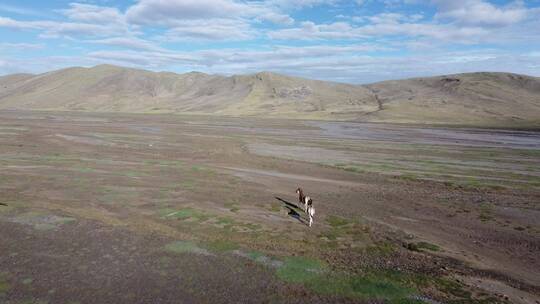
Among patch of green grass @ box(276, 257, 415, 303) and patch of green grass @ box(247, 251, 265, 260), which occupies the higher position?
patch of green grass @ box(247, 251, 265, 260)

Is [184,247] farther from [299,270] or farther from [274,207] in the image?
[274,207]

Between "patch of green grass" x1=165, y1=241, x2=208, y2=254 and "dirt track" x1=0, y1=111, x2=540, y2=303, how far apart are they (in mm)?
79

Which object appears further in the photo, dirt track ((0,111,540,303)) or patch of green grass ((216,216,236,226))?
patch of green grass ((216,216,236,226))

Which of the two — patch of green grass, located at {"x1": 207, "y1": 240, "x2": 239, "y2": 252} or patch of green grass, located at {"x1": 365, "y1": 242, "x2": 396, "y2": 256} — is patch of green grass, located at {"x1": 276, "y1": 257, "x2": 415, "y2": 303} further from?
patch of green grass, located at {"x1": 207, "y1": 240, "x2": 239, "y2": 252}

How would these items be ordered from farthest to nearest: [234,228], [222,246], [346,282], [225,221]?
[225,221] → [234,228] → [222,246] → [346,282]

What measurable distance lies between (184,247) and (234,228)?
10.6ft

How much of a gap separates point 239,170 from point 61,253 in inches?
872

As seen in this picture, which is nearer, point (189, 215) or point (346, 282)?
point (346, 282)

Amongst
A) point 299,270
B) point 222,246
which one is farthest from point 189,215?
point 299,270

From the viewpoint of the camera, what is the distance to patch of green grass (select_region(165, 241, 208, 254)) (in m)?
16.5

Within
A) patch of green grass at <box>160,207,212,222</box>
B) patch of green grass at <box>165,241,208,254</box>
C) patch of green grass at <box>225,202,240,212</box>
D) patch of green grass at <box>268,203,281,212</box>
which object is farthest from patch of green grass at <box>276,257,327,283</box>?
patch of green grass at <box>225,202,240,212</box>

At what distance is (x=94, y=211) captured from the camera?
2136 centimetres

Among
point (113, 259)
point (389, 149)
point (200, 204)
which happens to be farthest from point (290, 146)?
point (113, 259)

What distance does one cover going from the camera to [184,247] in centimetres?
1692
